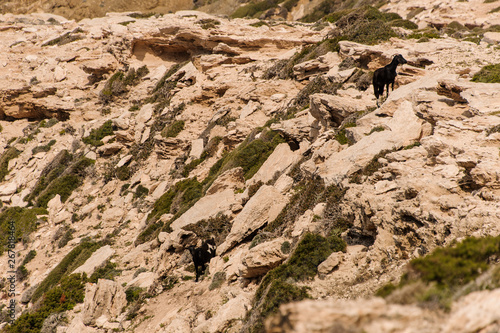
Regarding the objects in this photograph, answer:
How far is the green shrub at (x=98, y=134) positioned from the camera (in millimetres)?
29953

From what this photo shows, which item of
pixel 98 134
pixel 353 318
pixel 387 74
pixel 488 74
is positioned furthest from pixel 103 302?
pixel 98 134

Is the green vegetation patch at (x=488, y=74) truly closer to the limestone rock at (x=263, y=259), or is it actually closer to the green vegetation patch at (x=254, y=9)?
the limestone rock at (x=263, y=259)

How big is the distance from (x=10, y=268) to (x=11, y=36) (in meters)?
35.0

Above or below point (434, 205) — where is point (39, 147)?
below

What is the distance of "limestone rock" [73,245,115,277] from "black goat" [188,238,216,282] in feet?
20.2

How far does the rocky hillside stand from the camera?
24.2ft

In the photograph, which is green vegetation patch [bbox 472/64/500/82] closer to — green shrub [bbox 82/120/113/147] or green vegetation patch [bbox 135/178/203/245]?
green vegetation patch [bbox 135/178/203/245]

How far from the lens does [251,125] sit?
2359 cm

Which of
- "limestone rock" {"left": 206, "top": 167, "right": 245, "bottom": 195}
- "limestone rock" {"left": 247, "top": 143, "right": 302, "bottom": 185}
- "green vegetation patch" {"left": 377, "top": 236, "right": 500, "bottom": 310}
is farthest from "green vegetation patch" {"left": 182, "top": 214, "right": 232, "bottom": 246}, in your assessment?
"green vegetation patch" {"left": 377, "top": 236, "right": 500, "bottom": 310}

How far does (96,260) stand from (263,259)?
35.0 feet

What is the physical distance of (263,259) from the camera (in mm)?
9953

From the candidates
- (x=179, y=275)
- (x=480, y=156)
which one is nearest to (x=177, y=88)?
(x=179, y=275)

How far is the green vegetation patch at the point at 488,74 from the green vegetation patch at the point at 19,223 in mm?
25304

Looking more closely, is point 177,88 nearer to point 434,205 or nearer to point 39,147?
point 39,147
